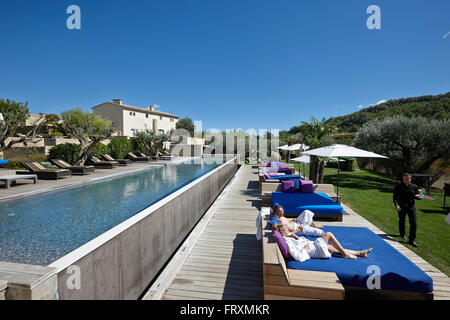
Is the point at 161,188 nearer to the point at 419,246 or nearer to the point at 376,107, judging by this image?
the point at 419,246

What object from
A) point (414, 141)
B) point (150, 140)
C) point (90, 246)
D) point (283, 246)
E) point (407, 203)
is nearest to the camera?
point (90, 246)

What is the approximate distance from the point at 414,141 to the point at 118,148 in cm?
2491

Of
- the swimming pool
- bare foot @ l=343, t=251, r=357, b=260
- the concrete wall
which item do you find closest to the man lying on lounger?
bare foot @ l=343, t=251, r=357, b=260

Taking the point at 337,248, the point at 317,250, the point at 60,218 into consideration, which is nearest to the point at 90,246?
the point at 317,250

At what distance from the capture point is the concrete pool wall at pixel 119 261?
1.85 m

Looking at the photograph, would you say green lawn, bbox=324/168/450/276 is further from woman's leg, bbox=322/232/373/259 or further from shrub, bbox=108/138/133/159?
shrub, bbox=108/138/133/159

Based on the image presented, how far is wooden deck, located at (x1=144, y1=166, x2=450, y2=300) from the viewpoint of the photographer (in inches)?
123

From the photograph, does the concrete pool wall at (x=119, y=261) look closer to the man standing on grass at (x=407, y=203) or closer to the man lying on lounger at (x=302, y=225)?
the man lying on lounger at (x=302, y=225)

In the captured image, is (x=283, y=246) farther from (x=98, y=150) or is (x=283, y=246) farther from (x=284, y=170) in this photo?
(x=98, y=150)

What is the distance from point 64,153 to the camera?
55.4ft

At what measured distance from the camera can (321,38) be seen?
1405cm

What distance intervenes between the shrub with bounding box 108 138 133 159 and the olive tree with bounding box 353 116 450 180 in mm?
22842
